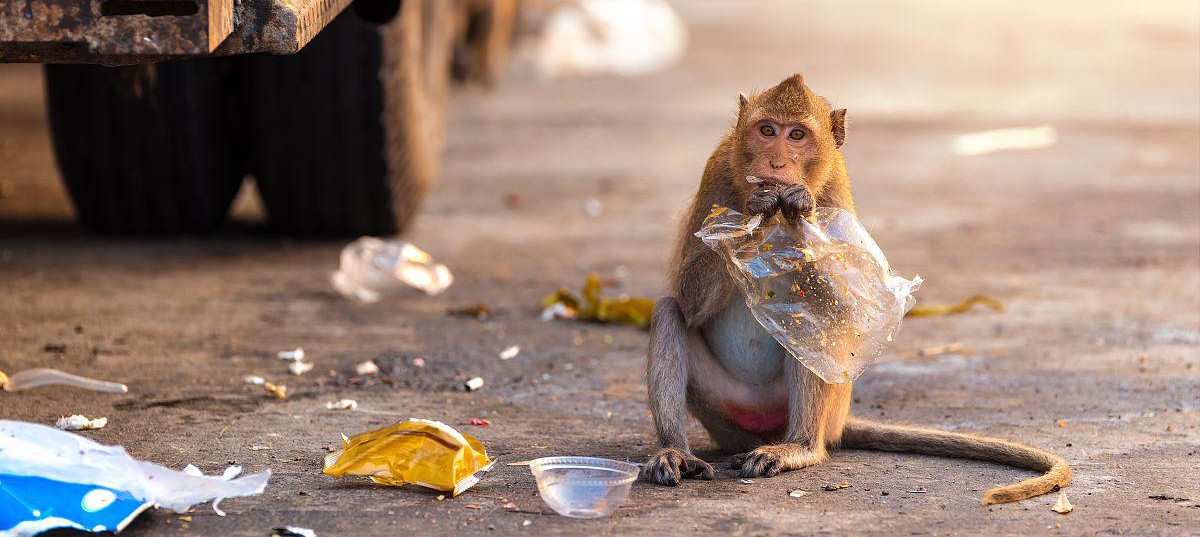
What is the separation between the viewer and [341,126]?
6395 millimetres

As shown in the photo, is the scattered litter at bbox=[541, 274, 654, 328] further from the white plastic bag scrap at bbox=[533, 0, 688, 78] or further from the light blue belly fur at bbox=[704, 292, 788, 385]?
the white plastic bag scrap at bbox=[533, 0, 688, 78]

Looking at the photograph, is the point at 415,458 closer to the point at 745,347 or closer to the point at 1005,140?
the point at 745,347

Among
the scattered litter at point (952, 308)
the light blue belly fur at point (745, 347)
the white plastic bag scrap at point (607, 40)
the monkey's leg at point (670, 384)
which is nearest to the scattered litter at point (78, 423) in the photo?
the monkey's leg at point (670, 384)

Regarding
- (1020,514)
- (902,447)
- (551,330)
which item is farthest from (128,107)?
(1020,514)

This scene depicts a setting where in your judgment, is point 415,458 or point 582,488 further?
point 415,458

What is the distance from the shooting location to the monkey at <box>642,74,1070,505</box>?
12.3 feet

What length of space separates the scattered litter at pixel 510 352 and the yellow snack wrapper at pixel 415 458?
140cm

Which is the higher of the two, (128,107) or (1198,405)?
(128,107)

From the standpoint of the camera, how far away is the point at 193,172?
6625 mm

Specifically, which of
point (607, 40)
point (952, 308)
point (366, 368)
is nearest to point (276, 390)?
point (366, 368)

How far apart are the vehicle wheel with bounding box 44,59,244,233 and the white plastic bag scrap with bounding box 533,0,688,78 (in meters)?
6.48

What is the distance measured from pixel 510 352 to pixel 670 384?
137 centimetres

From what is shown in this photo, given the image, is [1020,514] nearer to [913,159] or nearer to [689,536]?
[689,536]

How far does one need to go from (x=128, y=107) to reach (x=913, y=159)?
4.81 m
